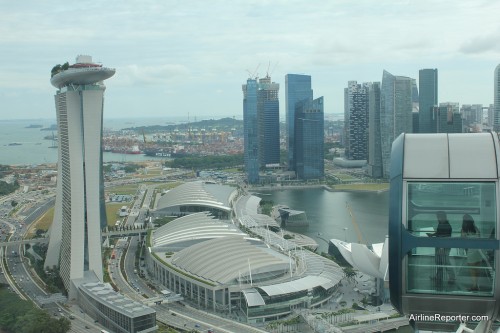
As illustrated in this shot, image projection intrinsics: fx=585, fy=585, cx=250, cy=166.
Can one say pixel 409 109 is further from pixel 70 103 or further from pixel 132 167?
pixel 70 103

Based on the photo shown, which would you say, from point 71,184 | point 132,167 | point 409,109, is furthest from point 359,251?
point 132,167

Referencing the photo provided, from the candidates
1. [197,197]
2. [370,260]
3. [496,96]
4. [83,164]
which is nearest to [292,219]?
[197,197]

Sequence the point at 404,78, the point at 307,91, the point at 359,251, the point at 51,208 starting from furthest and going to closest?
the point at 307,91, the point at 404,78, the point at 51,208, the point at 359,251

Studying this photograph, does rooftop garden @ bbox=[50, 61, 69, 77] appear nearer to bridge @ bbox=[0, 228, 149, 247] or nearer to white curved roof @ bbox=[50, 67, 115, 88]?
white curved roof @ bbox=[50, 67, 115, 88]

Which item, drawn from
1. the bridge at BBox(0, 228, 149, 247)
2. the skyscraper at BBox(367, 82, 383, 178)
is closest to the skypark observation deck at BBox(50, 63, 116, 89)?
the bridge at BBox(0, 228, 149, 247)

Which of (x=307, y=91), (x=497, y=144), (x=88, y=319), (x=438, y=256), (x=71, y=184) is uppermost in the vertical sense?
(x=307, y=91)

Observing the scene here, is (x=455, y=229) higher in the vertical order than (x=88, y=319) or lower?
higher

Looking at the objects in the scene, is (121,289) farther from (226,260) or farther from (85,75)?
(85,75)
